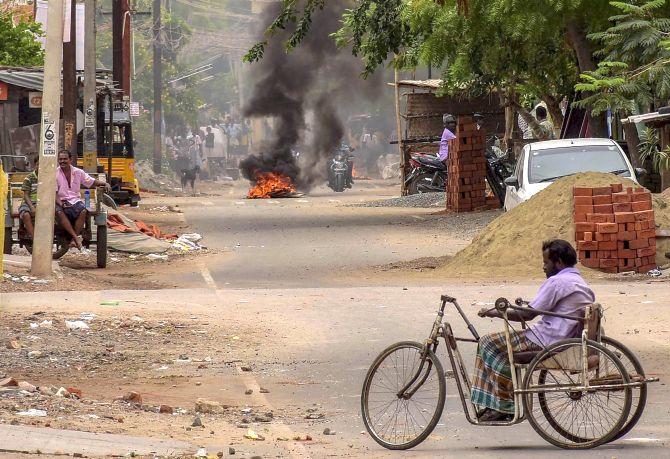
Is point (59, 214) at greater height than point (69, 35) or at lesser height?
lesser

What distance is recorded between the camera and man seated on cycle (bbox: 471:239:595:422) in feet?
25.8

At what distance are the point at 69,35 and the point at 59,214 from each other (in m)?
11.7

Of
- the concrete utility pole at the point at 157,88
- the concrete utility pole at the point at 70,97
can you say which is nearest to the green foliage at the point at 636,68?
the concrete utility pole at the point at 70,97

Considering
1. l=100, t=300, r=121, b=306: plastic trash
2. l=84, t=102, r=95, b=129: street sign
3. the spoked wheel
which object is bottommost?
l=100, t=300, r=121, b=306: plastic trash

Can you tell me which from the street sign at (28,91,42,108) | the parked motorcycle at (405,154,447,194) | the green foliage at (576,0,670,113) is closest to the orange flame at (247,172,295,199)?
the parked motorcycle at (405,154,447,194)

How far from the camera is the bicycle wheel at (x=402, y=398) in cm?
790

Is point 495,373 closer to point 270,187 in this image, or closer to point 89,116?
point 89,116

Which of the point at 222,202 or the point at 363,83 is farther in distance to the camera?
the point at 363,83

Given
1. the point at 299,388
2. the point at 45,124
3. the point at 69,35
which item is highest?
the point at 69,35

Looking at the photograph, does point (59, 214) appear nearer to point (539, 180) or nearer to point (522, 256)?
point (522, 256)

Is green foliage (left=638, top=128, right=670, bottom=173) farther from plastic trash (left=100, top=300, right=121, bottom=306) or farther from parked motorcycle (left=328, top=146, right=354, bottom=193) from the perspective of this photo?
parked motorcycle (left=328, top=146, right=354, bottom=193)

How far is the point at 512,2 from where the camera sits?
24.0 m

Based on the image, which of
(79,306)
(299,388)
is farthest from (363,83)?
(299,388)

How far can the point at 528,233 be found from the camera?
18672mm
